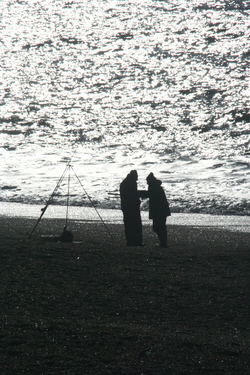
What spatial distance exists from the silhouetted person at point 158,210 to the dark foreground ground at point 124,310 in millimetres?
496

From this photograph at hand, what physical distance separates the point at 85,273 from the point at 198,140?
31.5 m

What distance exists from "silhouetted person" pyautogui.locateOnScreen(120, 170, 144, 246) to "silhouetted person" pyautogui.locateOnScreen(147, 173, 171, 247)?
10.3 inches

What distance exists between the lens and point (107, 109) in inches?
1767

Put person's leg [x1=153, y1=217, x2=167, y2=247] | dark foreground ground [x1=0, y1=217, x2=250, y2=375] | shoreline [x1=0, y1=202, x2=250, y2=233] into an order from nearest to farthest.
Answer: dark foreground ground [x1=0, y1=217, x2=250, y2=375] < person's leg [x1=153, y1=217, x2=167, y2=247] < shoreline [x1=0, y1=202, x2=250, y2=233]

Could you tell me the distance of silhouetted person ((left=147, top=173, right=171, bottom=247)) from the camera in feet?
32.5

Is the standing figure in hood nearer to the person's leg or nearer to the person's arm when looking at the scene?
the person's arm

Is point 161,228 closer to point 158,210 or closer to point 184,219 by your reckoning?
point 158,210

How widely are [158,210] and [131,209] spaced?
538mm

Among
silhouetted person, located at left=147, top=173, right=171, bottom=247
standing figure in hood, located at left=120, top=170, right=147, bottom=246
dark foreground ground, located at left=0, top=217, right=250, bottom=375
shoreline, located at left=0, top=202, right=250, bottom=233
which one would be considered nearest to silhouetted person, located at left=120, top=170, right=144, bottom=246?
standing figure in hood, located at left=120, top=170, right=147, bottom=246

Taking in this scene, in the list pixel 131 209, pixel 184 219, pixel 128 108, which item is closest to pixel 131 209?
pixel 131 209

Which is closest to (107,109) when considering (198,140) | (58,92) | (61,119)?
(61,119)

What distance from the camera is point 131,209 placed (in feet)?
32.9

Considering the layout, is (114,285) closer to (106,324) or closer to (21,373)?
(106,324)

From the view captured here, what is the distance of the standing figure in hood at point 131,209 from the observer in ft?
32.6
